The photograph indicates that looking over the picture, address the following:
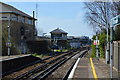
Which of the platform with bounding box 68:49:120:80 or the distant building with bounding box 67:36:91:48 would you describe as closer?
the platform with bounding box 68:49:120:80

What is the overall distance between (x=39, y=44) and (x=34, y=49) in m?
1.60

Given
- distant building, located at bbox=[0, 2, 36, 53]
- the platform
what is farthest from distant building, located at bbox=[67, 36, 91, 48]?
the platform

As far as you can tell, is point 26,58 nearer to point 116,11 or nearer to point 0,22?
point 116,11

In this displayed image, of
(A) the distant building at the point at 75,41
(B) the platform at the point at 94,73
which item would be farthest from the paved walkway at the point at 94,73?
(A) the distant building at the point at 75,41

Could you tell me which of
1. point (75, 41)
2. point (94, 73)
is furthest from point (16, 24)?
point (75, 41)

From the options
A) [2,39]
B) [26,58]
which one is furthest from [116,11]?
[2,39]

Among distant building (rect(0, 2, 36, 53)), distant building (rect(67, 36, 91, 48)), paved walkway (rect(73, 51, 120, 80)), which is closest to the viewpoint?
paved walkway (rect(73, 51, 120, 80))

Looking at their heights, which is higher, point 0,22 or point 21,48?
point 0,22

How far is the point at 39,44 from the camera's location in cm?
4572

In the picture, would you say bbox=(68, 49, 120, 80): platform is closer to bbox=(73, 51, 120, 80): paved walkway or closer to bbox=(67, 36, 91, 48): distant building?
bbox=(73, 51, 120, 80): paved walkway

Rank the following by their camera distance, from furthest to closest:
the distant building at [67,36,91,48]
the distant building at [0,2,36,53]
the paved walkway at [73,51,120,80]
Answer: the distant building at [67,36,91,48] < the distant building at [0,2,36,53] < the paved walkway at [73,51,120,80]

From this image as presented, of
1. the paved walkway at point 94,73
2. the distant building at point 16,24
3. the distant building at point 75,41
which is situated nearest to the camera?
the paved walkway at point 94,73

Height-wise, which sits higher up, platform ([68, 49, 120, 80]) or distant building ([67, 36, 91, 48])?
distant building ([67, 36, 91, 48])

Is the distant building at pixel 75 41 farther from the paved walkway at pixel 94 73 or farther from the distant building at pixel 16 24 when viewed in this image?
the paved walkway at pixel 94 73
